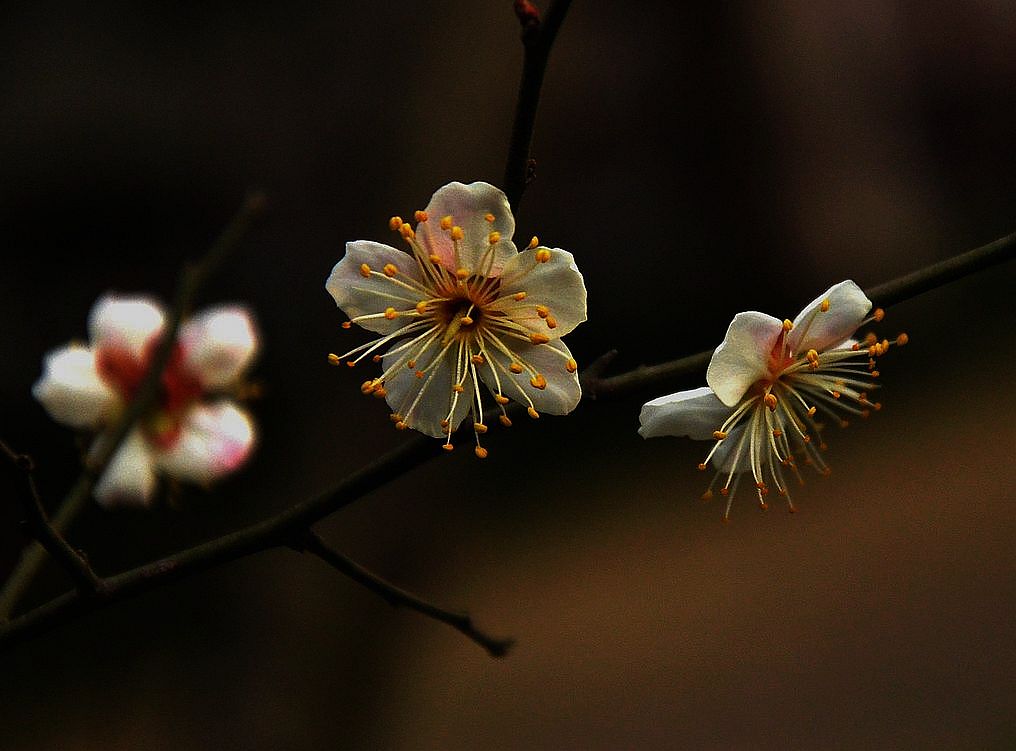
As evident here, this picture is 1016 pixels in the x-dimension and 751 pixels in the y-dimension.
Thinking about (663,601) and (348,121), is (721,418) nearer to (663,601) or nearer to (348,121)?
(348,121)

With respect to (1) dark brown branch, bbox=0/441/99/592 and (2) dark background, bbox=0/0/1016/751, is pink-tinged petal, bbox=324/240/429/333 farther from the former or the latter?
(2) dark background, bbox=0/0/1016/751

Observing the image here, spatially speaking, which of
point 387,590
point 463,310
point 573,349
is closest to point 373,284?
point 463,310

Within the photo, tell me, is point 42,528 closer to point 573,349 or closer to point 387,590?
point 387,590

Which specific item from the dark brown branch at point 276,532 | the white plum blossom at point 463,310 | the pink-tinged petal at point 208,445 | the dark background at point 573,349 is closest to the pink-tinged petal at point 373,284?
the white plum blossom at point 463,310

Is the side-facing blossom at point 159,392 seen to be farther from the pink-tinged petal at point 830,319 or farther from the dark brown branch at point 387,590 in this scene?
the pink-tinged petal at point 830,319

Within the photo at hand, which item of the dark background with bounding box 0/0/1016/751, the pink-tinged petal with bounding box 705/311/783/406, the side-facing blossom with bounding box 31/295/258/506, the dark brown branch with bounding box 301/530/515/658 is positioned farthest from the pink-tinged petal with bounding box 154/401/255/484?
the dark background with bounding box 0/0/1016/751

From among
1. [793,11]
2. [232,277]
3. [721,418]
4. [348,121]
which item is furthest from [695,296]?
[721,418]

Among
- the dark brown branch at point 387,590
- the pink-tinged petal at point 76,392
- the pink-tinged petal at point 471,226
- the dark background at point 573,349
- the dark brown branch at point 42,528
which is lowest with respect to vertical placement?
the dark brown branch at point 42,528
